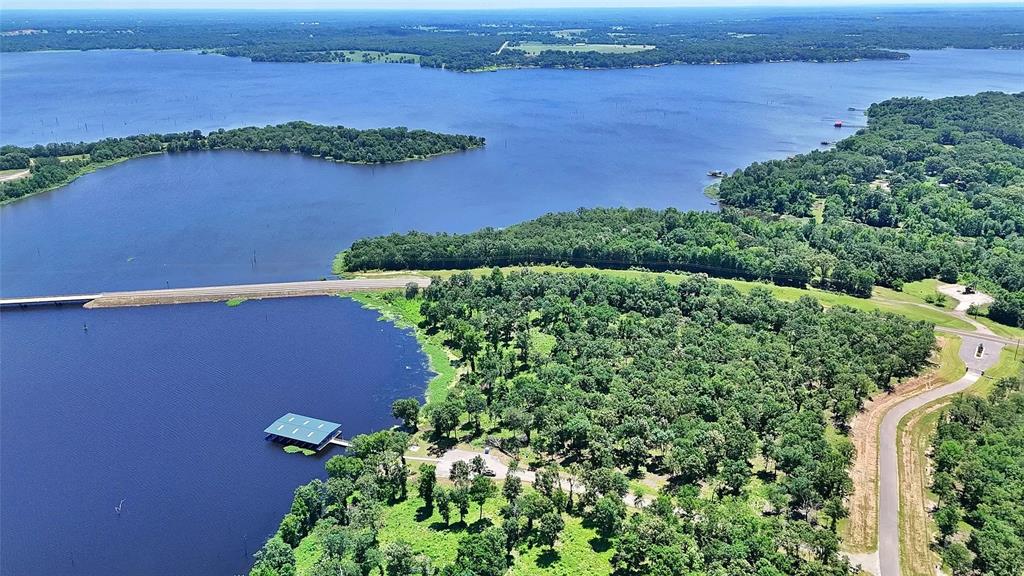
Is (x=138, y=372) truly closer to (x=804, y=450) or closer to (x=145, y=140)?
(x=804, y=450)

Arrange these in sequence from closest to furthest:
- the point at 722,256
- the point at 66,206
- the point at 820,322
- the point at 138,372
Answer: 1. the point at 138,372
2. the point at 820,322
3. the point at 722,256
4. the point at 66,206

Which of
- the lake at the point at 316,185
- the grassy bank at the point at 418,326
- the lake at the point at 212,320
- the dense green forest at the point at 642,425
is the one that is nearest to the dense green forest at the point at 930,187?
the lake at the point at 316,185

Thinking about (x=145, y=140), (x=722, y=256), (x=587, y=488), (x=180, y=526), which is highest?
(x=145, y=140)

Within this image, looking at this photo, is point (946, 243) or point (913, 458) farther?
point (946, 243)

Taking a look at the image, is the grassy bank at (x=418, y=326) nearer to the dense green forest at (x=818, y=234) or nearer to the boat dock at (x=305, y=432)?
the boat dock at (x=305, y=432)

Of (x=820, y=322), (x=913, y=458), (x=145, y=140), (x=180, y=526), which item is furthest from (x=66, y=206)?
(x=913, y=458)

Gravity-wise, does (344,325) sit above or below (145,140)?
below

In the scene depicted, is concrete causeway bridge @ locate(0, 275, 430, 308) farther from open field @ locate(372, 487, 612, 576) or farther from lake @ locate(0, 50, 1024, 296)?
open field @ locate(372, 487, 612, 576)
